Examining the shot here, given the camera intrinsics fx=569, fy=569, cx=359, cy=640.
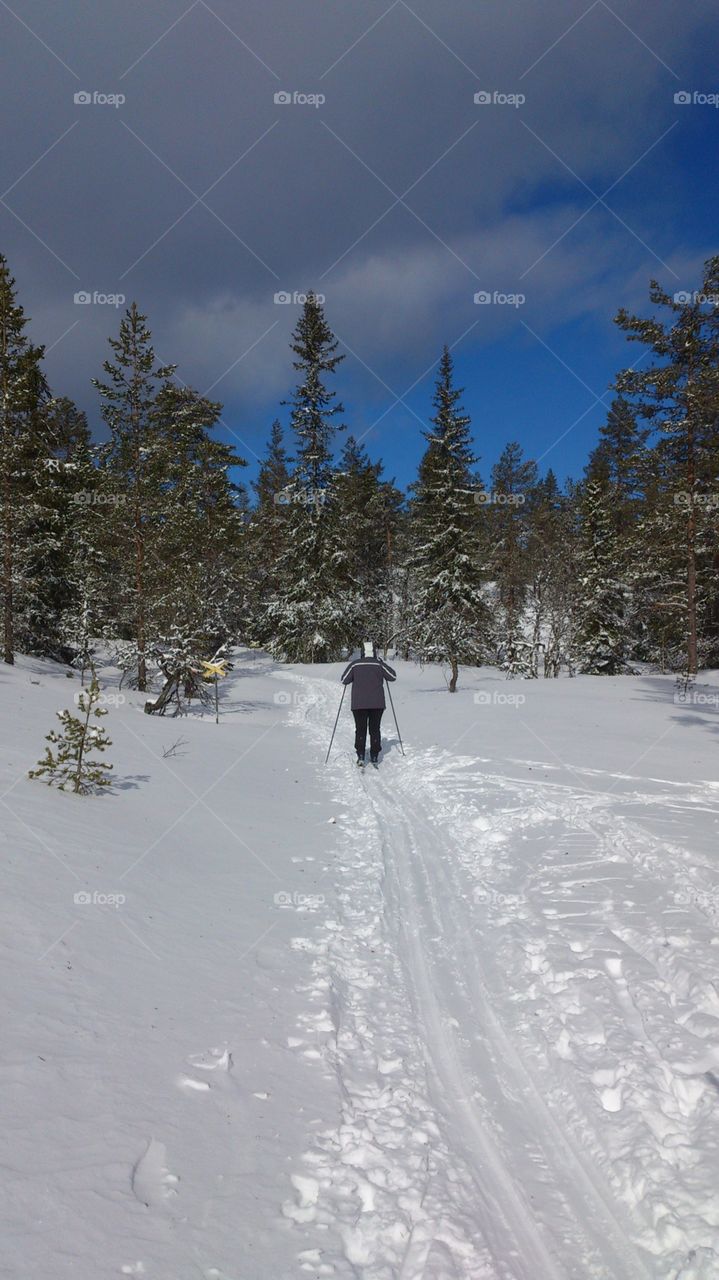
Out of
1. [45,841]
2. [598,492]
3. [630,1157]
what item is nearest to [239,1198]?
[630,1157]

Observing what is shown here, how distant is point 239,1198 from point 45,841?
343 cm

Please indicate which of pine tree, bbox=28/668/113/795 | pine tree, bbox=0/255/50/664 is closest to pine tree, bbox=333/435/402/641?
pine tree, bbox=0/255/50/664

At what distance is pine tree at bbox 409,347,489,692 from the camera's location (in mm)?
23203

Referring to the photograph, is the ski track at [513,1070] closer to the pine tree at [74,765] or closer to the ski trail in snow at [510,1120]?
the ski trail in snow at [510,1120]

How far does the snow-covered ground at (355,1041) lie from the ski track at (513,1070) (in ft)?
0.05

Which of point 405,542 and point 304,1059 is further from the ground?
point 405,542

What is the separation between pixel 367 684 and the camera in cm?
1096

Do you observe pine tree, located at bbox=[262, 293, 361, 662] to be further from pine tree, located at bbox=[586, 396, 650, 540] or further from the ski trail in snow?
the ski trail in snow

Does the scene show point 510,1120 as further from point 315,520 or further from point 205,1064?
point 315,520

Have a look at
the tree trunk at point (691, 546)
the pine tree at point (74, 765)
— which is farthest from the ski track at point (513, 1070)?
the tree trunk at point (691, 546)

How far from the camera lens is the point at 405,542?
132ft

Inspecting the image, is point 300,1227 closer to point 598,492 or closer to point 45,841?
point 45,841

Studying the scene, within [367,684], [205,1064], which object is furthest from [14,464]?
[205,1064]

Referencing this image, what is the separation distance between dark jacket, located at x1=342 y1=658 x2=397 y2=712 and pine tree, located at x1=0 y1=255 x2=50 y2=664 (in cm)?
1221
